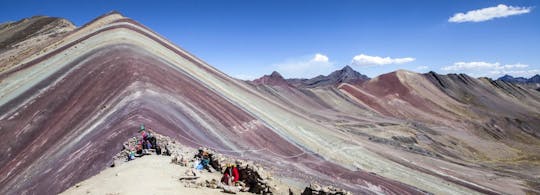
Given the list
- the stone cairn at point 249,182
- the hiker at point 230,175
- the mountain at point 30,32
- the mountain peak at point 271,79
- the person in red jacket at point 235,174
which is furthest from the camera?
the mountain peak at point 271,79

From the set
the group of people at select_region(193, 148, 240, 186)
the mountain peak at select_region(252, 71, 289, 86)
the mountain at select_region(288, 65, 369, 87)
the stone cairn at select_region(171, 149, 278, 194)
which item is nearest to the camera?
the stone cairn at select_region(171, 149, 278, 194)

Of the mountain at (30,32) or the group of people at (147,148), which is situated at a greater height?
A: the mountain at (30,32)

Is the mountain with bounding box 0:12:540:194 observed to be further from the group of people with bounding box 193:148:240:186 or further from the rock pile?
the rock pile

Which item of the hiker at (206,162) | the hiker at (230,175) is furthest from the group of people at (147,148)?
the hiker at (230,175)

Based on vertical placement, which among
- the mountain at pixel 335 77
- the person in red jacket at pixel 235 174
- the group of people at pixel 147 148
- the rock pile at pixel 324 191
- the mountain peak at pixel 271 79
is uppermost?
the mountain at pixel 335 77

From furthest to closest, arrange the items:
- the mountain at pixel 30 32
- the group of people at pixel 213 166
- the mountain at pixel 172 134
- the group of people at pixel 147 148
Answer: the mountain at pixel 30 32 → the mountain at pixel 172 134 → the group of people at pixel 147 148 → the group of people at pixel 213 166

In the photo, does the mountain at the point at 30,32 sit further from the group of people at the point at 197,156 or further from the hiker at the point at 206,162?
the hiker at the point at 206,162

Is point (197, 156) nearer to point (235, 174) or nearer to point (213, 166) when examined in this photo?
point (213, 166)

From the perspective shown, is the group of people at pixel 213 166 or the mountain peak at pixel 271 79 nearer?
the group of people at pixel 213 166

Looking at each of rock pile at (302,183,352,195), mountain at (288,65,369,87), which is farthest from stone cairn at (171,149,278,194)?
mountain at (288,65,369,87)

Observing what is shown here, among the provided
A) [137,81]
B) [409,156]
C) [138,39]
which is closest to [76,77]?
[137,81]

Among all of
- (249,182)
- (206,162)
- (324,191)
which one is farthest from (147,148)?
(324,191)

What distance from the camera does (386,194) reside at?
29.7m

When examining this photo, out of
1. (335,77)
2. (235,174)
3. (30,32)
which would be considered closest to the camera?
(235,174)
